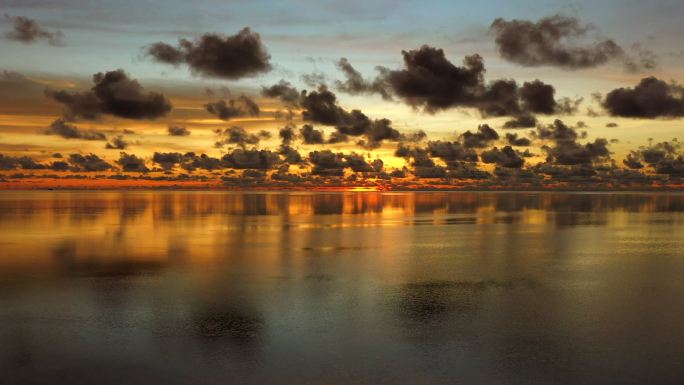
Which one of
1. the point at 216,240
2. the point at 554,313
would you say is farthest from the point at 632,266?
the point at 216,240

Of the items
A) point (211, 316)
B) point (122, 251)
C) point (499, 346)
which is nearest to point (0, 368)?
point (211, 316)

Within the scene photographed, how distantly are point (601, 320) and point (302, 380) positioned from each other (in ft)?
36.3

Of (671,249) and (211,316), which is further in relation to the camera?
(671,249)

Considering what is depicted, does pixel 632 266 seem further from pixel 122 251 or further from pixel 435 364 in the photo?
pixel 122 251

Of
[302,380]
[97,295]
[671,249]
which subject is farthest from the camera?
[671,249]

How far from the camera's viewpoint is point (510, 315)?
66.4 ft

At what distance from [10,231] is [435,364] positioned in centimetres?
5160

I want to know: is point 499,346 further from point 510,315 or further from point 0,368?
point 0,368

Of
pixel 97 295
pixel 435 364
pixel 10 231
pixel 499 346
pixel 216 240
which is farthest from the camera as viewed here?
pixel 10 231

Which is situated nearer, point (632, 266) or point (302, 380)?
point (302, 380)

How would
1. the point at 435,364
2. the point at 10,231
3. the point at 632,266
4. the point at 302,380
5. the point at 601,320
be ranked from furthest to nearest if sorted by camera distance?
the point at 10,231 < the point at 632,266 < the point at 601,320 < the point at 435,364 < the point at 302,380

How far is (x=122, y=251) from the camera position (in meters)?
38.9

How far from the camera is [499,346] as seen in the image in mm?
16438

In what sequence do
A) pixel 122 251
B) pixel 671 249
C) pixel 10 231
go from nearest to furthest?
pixel 122 251 < pixel 671 249 < pixel 10 231
